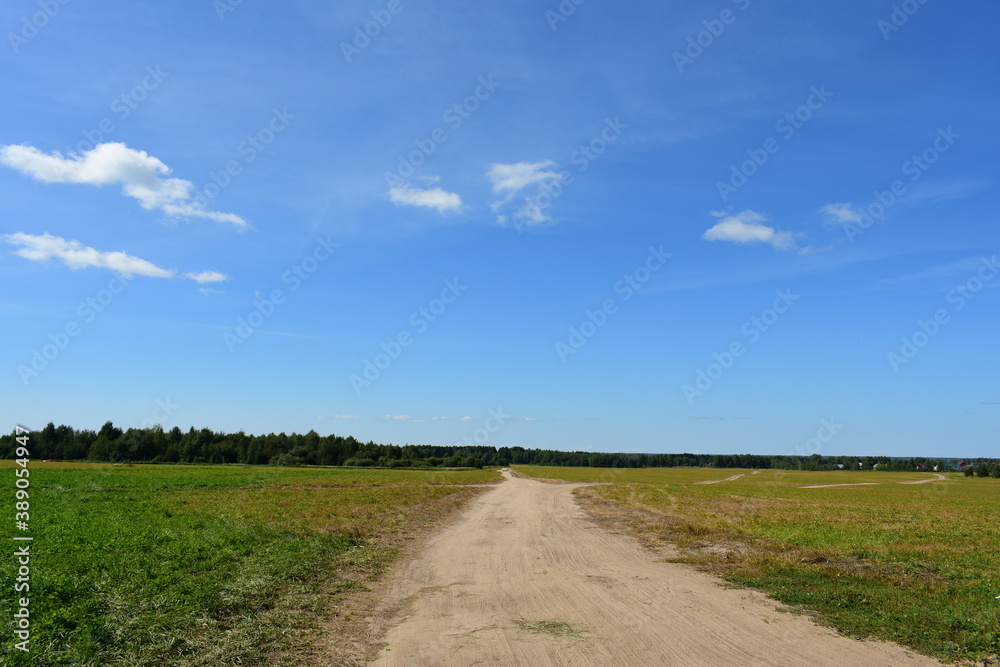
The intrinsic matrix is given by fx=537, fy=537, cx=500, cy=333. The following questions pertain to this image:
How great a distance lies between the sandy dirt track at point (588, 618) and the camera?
9242 mm

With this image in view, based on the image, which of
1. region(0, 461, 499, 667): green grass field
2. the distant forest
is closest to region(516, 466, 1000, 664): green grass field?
region(0, 461, 499, 667): green grass field

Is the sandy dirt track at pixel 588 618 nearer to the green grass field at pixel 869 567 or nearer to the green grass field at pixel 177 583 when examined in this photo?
the green grass field at pixel 869 567

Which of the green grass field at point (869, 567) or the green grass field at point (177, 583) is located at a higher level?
the green grass field at point (177, 583)

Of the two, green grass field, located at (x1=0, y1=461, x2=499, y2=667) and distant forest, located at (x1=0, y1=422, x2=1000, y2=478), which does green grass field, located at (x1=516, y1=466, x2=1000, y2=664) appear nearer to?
green grass field, located at (x1=0, y1=461, x2=499, y2=667)

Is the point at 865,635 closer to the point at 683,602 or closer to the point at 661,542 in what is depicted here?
the point at 683,602

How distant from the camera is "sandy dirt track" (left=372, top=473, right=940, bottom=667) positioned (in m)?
9.24

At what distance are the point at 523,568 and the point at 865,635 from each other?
924cm

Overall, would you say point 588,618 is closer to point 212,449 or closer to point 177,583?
point 177,583

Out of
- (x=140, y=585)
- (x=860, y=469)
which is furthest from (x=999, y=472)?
(x=140, y=585)

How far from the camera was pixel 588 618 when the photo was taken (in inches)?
448

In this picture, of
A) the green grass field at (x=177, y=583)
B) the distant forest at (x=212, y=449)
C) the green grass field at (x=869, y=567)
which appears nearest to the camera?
the green grass field at (x=177, y=583)

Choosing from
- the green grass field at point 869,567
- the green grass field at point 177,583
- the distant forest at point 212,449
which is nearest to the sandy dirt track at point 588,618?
the green grass field at point 869,567

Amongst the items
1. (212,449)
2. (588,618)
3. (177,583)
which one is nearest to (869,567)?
(588,618)

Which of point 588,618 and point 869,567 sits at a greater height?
point 588,618
